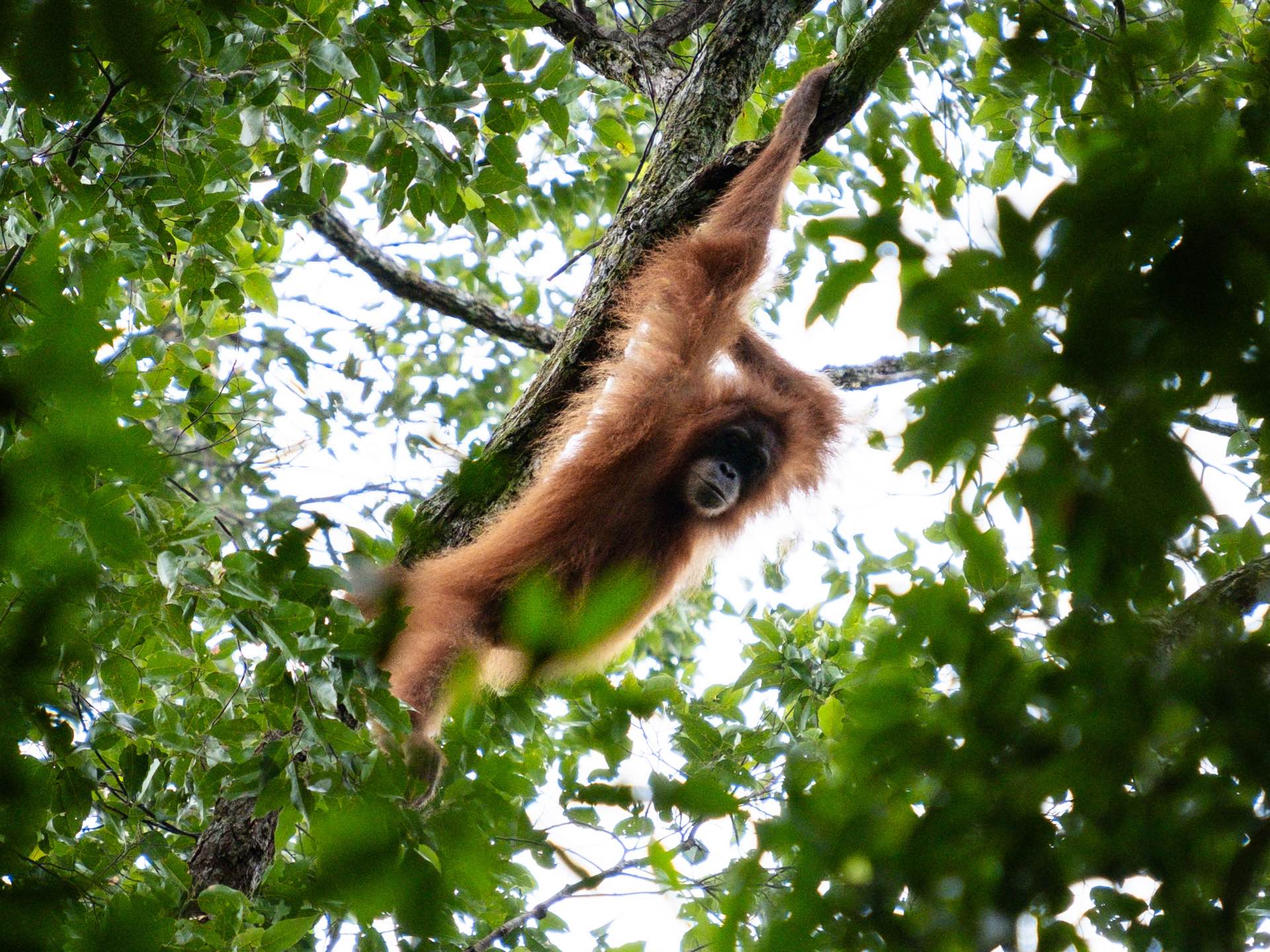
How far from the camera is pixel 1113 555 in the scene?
1279 mm

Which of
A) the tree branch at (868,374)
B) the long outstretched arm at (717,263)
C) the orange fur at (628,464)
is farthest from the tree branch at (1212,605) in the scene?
the tree branch at (868,374)

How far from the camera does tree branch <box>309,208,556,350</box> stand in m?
6.23

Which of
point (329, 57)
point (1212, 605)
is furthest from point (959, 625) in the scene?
point (329, 57)

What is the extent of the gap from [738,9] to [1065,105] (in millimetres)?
2073

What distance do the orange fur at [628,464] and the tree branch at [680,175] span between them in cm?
9

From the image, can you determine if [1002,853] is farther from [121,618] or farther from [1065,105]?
[121,618]

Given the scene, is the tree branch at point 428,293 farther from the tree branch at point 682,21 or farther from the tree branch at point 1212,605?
the tree branch at point 1212,605

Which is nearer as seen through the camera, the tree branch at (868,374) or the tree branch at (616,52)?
the tree branch at (616,52)

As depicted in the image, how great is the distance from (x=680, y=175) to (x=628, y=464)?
130 centimetres

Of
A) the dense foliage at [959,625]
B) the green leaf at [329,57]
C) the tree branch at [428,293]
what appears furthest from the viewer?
the tree branch at [428,293]

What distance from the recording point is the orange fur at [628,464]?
171 inches

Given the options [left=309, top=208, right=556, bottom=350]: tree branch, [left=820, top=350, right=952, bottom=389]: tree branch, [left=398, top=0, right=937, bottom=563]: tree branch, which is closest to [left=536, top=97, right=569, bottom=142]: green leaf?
[left=398, top=0, right=937, bottom=563]: tree branch

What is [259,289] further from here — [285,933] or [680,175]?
[285,933]

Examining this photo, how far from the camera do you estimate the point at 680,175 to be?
4492 mm
